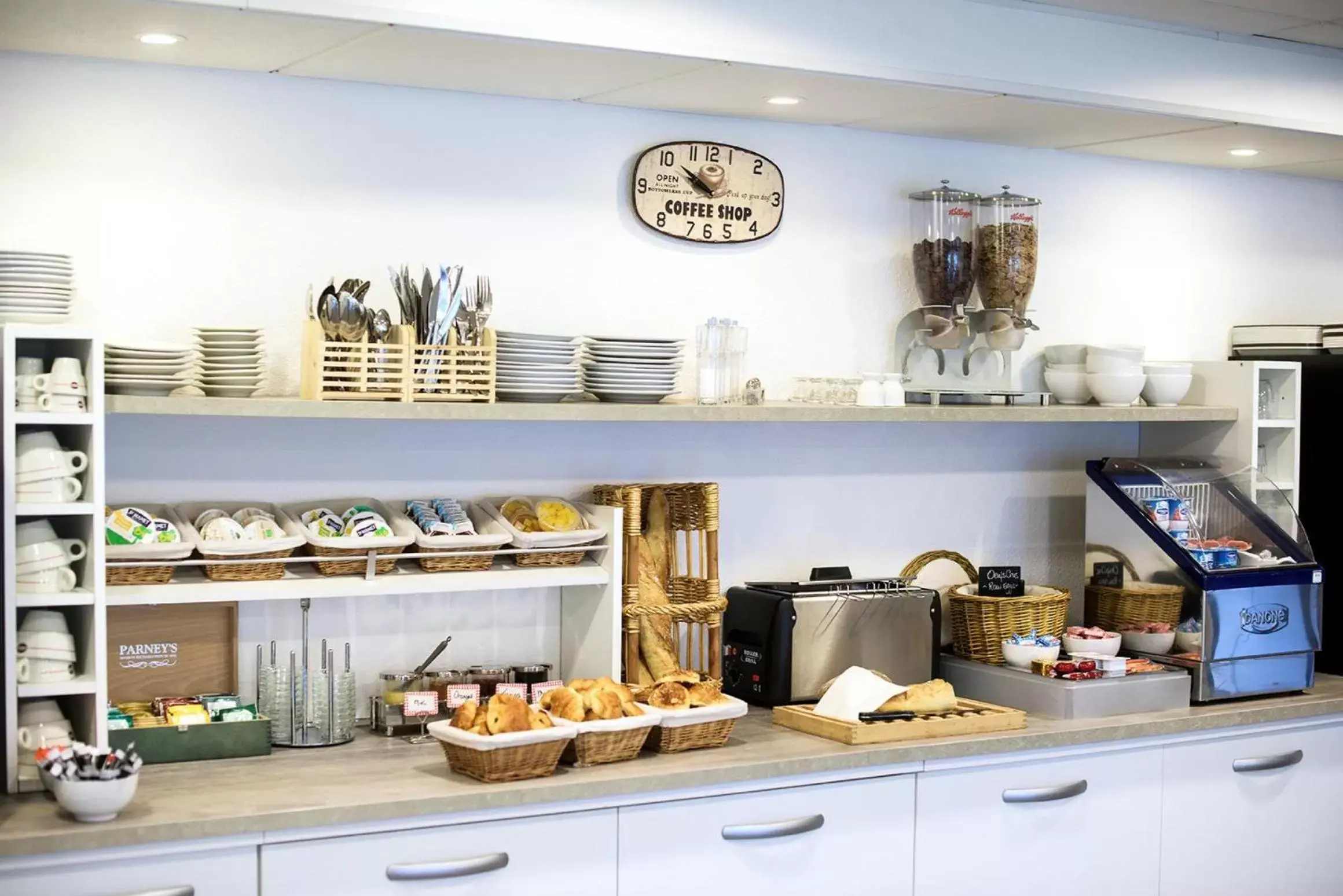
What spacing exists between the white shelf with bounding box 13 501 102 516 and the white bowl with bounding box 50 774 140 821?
450 mm

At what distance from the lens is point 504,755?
8.68 ft

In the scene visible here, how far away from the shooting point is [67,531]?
2.66m

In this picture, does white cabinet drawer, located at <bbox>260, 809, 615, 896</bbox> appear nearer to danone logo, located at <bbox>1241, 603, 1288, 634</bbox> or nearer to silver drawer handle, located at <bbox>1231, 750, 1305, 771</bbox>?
silver drawer handle, located at <bbox>1231, 750, 1305, 771</bbox>

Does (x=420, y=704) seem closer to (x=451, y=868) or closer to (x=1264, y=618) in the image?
(x=451, y=868)

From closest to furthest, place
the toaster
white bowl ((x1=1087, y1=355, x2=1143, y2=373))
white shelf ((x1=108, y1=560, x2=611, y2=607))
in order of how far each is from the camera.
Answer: white shelf ((x1=108, y1=560, x2=611, y2=607))
the toaster
white bowl ((x1=1087, y1=355, x2=1143, y2=373))

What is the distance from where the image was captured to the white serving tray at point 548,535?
304 cm

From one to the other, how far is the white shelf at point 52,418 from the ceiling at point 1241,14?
2096 mm

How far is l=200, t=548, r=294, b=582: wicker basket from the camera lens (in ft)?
9.14

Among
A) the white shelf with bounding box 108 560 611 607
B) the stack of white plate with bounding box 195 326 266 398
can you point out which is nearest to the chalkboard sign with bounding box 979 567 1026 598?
the white shelf with bounding box 108 560 611 607

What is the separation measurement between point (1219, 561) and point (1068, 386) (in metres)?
0.59

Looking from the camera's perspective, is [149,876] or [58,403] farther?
[58,403]

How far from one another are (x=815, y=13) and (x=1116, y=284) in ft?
4.79

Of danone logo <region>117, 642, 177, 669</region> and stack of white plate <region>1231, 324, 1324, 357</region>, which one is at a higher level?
stack of white plate <region>1231, 324, 1324, 357</region>

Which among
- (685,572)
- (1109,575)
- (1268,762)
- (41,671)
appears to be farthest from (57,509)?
(1268,762)
